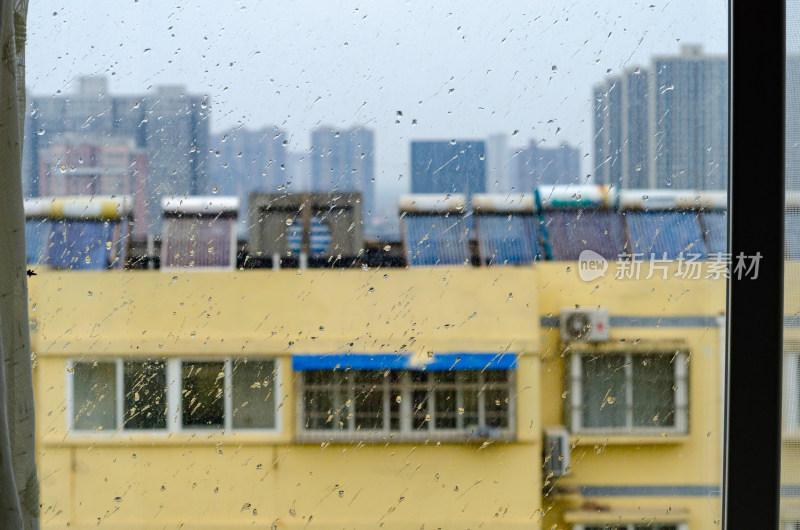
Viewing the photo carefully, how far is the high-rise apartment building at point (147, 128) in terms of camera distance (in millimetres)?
1033

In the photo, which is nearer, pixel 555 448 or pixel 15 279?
pixel 15 279

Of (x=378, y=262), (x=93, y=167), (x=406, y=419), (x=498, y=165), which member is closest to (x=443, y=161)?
(x=498, y=165)

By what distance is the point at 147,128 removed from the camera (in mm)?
1046

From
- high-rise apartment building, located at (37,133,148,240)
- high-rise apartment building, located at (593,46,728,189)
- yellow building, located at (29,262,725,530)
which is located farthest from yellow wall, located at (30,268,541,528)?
high-rise apartment building, located at (593,46,728,189)

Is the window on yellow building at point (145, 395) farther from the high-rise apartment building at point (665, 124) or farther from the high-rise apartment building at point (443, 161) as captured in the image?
the high-rise apartment building at point (665, 124)

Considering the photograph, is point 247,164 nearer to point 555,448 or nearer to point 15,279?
point 15,279

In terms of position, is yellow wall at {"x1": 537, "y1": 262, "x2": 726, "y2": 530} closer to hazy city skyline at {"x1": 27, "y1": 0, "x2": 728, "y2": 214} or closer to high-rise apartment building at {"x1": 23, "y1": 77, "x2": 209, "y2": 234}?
hazy city skyline at {"x1": 27, "y1": 0, "x2": 728, "y2": 214}

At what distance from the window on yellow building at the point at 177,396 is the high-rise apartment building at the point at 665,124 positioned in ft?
2.24

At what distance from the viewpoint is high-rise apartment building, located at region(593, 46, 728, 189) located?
1040 mm

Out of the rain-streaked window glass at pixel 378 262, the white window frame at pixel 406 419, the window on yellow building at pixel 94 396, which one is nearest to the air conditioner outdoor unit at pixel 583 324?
the rain-streaked window glass at pixel 378 262

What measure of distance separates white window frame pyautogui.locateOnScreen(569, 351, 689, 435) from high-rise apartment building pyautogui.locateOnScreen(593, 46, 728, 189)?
0.30m

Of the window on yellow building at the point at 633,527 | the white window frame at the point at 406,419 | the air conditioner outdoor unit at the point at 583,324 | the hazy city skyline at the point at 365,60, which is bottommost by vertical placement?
the window on yellow building at the point at 633,527

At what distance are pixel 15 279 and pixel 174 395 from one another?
37 cm

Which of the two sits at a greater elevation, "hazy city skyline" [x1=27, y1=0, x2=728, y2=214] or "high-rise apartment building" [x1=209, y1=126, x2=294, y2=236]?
"hazy city skyline" [x1=27, y1=0, x2=728, y2=214]
